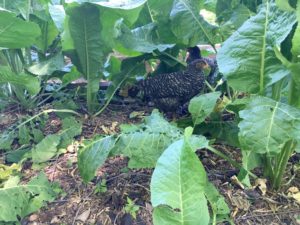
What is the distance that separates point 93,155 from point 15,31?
0.64m

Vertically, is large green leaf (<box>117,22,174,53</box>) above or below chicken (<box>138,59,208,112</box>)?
above

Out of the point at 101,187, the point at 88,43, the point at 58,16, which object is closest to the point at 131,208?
the point at 101,187

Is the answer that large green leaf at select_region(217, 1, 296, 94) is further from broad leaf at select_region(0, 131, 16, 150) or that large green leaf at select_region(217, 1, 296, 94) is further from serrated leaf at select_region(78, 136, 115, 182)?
broad leaf at select_region(0, 131, 16, 150)

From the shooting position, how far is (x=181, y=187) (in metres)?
0.99

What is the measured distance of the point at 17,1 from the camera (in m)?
1.83

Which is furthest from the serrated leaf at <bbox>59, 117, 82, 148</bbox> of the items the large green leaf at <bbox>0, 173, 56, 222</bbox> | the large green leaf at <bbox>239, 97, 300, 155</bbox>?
the large green leaf at <bbox>239, 97, 300, 155</bbox>

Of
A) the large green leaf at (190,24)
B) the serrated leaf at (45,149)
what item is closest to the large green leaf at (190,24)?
the large green leaf at (190,24)

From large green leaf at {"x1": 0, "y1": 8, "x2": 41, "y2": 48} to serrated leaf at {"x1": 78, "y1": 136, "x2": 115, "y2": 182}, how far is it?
1.86ft

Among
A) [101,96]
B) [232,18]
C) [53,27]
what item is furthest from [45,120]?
[232,18]

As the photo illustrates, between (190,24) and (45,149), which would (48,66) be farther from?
(190,24)

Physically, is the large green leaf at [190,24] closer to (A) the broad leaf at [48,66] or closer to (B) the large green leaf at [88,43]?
(B) the large green leaf at [88,43]

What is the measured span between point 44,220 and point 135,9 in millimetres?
866

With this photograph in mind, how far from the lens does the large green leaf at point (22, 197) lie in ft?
4.17

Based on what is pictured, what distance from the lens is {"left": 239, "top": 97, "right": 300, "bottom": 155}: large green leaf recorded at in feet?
3.49
